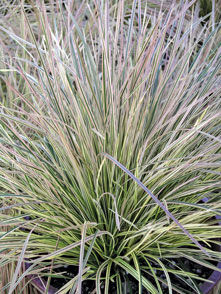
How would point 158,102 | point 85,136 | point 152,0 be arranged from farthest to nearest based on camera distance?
point 152,0 → point 158,102 → point 85,136

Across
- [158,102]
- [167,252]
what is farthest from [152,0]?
[167,252]

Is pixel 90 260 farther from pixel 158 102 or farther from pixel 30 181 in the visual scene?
pixel 158 102

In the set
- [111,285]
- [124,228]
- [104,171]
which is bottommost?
[111,285]

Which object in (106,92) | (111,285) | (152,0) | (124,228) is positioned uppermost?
(152,0)

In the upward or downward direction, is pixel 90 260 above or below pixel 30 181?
below

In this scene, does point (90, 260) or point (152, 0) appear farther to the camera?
point (152, 0)

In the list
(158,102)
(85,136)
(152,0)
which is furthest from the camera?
(152,0)

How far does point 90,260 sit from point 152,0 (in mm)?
1017

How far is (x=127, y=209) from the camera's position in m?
0.64

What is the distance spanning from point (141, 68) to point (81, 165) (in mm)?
222

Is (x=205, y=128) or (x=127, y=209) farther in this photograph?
(x=205, y=128)

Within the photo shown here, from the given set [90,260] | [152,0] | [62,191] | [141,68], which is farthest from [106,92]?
[152,0]

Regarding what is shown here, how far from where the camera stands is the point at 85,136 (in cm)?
62

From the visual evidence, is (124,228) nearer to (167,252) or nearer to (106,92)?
(167,252)
